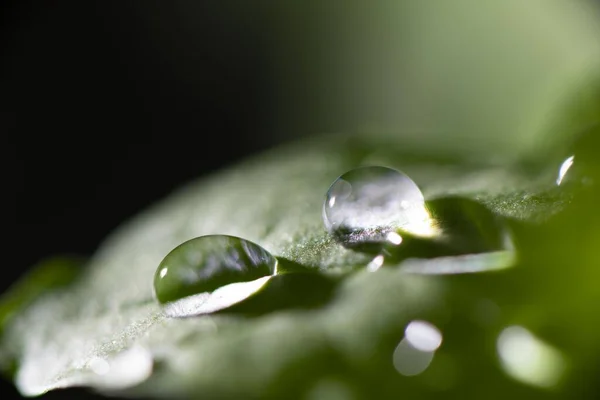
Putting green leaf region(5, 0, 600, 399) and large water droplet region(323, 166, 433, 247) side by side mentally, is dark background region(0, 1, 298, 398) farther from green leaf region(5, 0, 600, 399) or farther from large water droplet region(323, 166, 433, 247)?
large water droplet region(323, 166, 433, 247)

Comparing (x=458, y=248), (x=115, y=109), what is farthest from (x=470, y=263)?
(x=115, y=109)

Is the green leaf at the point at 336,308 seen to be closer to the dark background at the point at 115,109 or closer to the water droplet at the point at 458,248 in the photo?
the water droplet at the point at 458,248

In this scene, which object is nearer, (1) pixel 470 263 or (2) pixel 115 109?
(1) pixel 470 263

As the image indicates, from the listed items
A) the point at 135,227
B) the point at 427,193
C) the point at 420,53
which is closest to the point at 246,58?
the point at 420,53

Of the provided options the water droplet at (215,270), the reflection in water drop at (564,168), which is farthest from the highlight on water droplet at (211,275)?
the reflection in water drop at (564,168)

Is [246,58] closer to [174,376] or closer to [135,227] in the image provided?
[135,227]

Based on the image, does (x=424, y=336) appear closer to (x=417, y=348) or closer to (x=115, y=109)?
(x=417, y=348)
